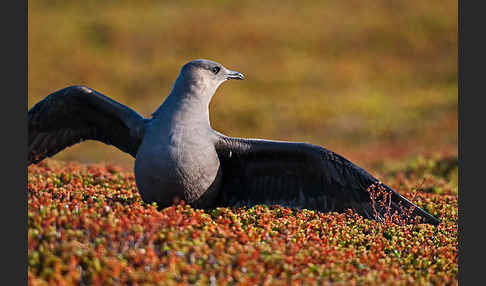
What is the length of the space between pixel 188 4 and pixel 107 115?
122 ft

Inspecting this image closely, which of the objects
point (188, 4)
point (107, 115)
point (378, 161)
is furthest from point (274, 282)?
point (188, 4)

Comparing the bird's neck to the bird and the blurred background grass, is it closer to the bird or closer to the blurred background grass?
the bird

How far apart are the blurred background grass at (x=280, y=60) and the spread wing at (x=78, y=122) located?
13546 mm

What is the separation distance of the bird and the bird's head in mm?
14

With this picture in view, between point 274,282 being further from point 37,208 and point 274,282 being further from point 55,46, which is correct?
point 55,46

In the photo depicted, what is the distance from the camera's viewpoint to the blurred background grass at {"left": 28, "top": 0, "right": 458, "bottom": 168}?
23.9 meters

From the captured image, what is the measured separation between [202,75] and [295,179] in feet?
6.17

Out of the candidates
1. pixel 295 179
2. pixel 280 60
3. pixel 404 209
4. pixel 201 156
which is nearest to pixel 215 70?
pixel 201 156

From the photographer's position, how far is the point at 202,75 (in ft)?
22.6

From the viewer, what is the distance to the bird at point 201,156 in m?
6.26

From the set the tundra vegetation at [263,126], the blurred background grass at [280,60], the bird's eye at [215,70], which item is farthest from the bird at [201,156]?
the blurred background grass at [280,60]

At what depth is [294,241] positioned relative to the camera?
Answer: 5867mm

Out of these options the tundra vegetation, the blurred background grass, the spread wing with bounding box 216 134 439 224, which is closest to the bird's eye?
the spread wing with bounding box 216 134 439 224

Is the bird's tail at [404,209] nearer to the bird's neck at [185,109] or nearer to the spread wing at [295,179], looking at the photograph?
the spread wing at [295,179]
